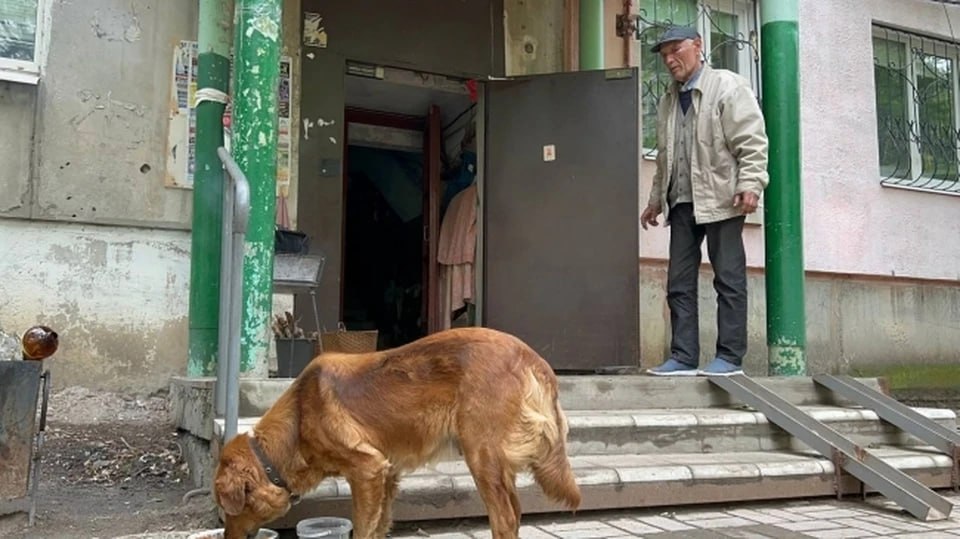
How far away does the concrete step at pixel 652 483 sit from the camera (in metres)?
3.22

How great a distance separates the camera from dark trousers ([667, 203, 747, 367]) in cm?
470

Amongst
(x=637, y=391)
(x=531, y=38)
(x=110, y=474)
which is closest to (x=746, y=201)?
(x=637, y=391)

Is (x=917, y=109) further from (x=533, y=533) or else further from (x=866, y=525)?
(x=533, y=533)

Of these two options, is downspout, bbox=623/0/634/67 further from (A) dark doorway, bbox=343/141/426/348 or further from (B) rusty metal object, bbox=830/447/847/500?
(B) rusty metal object, bbox=830/447/847/500

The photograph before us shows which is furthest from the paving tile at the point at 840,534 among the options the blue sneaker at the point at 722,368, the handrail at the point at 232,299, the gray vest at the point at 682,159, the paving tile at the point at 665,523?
the handrail at the point at 232,299

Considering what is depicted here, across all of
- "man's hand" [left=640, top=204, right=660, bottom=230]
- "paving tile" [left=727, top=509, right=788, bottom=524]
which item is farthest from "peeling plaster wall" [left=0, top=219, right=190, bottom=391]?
"paving tile" [left=727, top=509, right=788, bottom=524]

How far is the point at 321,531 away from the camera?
271 cm

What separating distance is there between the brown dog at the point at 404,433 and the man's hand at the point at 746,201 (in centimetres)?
223

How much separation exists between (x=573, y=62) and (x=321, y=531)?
16.4 feet

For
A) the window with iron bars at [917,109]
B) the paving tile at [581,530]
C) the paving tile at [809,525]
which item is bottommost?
the paving tile at [809,525]

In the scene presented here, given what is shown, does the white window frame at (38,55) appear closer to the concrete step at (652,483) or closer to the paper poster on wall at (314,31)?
the paper poster on wall at (314,31)

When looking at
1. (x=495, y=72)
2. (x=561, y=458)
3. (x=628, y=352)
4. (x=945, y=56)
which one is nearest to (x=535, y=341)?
(x=628, y=352)

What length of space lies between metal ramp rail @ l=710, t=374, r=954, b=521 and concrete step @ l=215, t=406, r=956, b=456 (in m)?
0.11

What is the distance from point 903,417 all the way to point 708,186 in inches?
66.8
